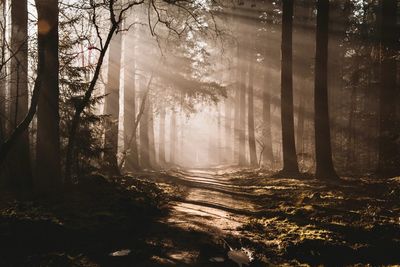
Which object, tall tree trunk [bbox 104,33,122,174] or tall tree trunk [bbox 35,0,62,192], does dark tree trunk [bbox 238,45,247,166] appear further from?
tall tree trunk [bbox 35,0,62,192]

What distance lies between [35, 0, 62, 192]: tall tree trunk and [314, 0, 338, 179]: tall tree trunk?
9370 mm

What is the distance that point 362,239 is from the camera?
267 inches

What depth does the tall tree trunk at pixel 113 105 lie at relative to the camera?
15.5 metres

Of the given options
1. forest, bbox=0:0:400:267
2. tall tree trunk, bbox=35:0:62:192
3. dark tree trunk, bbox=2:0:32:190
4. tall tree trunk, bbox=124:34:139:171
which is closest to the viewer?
forest, bbox=0:0:400:267

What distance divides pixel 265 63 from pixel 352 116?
29.1 feet

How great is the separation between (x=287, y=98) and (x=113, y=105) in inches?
303

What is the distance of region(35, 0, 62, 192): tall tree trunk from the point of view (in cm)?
1010

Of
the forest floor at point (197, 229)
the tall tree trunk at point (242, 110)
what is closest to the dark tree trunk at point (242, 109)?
the tall tree trunk at point (242, 110)

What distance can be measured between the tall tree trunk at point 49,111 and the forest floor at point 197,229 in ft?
2.99

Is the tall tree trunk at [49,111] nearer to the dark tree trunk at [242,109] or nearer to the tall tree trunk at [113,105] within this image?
the tall tree trunk at [113,105]

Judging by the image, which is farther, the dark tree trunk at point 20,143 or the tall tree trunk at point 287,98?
the tall tree trunk at point 287,98

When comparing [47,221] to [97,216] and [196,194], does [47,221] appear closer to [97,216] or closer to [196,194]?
[97,216]

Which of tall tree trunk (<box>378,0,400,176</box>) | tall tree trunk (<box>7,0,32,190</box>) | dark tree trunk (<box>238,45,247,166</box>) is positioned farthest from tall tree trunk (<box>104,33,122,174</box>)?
dark tree trunk (<box>238,45,247,166</box>)

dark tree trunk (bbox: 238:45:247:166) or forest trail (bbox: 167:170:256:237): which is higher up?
dark tree trunk (bbox: 238:45:247:166)
